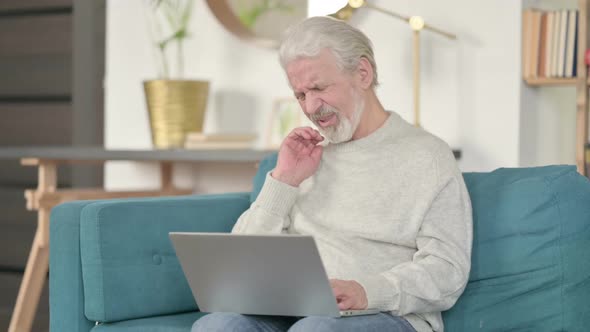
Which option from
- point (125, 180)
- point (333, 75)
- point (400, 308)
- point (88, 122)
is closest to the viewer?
point (400, 308)

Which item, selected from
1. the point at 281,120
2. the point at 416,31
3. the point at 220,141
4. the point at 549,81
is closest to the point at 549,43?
Answer: the point at 549,81

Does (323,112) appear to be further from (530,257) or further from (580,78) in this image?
(580,78)

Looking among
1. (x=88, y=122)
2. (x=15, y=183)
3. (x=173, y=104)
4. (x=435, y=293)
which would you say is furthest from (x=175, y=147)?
(x=435, y=293)

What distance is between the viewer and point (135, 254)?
2.45 meters

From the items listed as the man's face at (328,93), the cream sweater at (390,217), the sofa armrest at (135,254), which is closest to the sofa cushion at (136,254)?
the sofa armrest at (135,254)

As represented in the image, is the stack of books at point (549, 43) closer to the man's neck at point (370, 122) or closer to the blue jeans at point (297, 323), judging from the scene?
the man's neck at point (370, 122)

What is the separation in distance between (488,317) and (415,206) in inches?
12.4

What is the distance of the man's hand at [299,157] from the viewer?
230 centimetres

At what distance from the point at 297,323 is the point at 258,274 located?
12cm

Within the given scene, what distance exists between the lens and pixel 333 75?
87.0 inches

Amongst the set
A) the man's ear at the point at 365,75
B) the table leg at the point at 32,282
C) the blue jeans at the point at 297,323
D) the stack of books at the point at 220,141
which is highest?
the man's ear at the point at 365,75

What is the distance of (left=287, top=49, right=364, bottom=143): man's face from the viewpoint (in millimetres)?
2201

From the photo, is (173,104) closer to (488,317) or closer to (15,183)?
(15,183)

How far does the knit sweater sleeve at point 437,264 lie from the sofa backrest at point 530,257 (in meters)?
0.19
